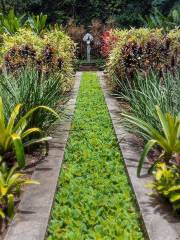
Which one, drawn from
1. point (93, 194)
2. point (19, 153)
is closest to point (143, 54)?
point (93, 194)

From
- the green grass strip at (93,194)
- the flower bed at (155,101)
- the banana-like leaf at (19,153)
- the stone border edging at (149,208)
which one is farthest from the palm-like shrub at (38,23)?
the banana-like leaf at (19,153)

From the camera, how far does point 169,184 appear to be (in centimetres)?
383

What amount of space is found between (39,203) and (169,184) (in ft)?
3.72

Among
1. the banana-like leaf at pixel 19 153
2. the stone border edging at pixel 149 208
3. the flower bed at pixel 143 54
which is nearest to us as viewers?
the stone border edging at pixel 149 208

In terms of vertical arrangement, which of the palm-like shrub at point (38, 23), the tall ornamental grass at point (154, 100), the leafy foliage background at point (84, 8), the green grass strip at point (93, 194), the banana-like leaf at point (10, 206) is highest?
the leafy foliage background at point (84, 8)

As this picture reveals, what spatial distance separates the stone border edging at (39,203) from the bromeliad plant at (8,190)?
8 centimetres

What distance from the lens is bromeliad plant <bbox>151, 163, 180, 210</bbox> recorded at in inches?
143

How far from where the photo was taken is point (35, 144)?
5449mm

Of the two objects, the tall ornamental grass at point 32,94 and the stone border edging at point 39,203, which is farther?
the tall ornamental grass at point 32,94

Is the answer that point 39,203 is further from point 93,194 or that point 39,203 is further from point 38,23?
point 38,23

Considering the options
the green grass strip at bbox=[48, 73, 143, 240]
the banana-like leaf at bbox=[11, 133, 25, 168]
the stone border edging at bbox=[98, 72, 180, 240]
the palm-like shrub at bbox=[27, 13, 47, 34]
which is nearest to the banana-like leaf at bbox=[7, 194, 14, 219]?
the green grass strip at bbox=[48, 73, 143, 240]

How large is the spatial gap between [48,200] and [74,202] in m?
0.27

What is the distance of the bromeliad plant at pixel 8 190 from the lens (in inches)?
142

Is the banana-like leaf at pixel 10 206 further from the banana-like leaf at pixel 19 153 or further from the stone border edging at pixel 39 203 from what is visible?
the banana-like leaf at pixel 19 153
